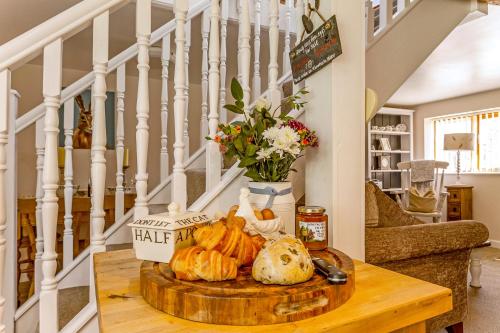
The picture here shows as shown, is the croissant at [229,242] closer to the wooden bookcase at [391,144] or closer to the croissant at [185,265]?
the croissant at [185,265]

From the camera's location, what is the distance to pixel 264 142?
1.09 meters

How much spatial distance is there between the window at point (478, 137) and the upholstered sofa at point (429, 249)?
3995 mm

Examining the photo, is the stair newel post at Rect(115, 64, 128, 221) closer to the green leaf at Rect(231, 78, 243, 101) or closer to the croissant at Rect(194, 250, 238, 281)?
the green leaf at Rect(231, 78, 243, 101)

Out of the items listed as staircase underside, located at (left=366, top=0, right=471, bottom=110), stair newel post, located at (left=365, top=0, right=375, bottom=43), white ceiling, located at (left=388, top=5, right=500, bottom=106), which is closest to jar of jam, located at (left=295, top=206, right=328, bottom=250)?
staircase underside, located at (left=366, top=0, right=471, bottom=110)

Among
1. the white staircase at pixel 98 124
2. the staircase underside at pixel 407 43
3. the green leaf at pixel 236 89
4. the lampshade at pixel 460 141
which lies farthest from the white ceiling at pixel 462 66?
the green leaf at pixel 236 89

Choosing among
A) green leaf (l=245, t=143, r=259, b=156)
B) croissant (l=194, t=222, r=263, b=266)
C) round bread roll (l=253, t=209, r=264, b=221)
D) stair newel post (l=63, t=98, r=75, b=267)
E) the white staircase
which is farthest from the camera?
stair newel post (l=63, t=98, r=75, b=267)

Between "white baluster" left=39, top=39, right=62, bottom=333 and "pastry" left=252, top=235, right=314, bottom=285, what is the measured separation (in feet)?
2.34

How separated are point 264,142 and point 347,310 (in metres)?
0.60

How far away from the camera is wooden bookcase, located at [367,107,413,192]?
6.29 metres

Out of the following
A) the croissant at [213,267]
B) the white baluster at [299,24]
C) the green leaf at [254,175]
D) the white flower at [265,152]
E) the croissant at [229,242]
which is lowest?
the croissant at [213,267]

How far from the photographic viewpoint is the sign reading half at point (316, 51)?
44.6 inches

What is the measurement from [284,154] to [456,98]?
5.78 metres

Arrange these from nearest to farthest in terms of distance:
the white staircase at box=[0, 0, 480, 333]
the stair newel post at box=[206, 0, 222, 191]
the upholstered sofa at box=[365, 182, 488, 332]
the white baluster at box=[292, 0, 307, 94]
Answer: the white staircase at box=[0, 0, 480, 333]
the stair newel post at box=[206, 0, 222, 191]
the white baluster at box=[292, 0, 307, 94]
the upholstered sofa at box=[365, 182, 488, 332]

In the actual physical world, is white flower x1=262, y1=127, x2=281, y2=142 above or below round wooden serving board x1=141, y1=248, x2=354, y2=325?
above
